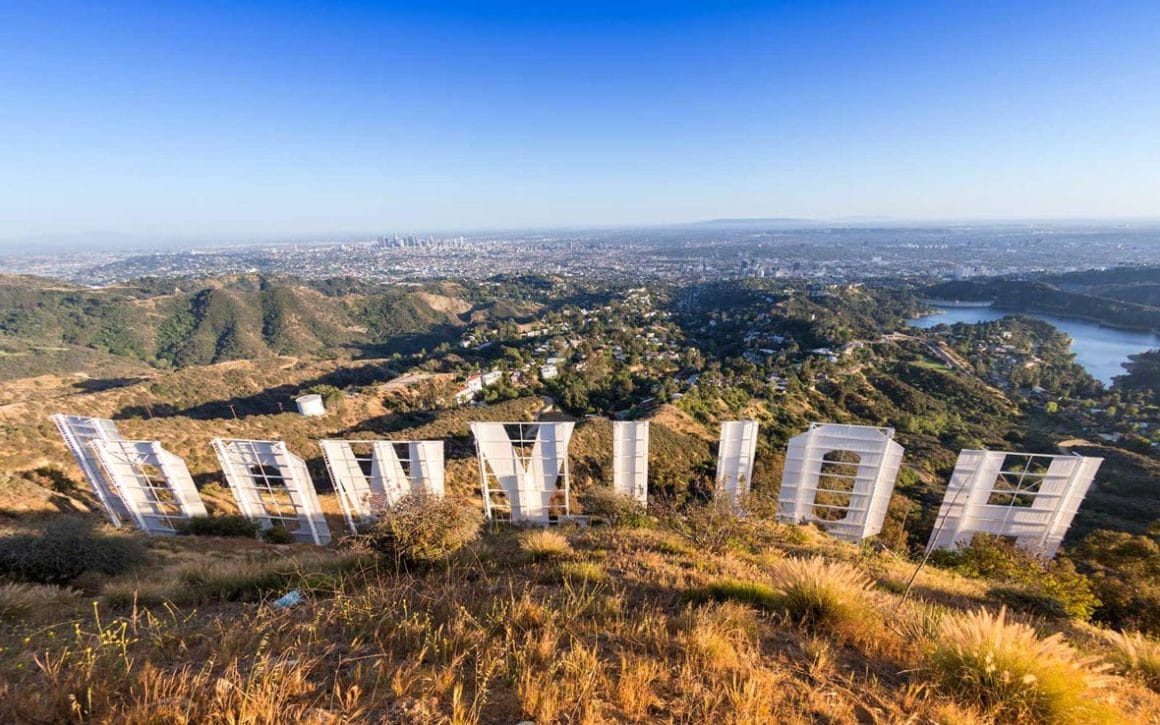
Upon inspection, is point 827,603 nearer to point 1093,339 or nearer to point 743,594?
point 743,594

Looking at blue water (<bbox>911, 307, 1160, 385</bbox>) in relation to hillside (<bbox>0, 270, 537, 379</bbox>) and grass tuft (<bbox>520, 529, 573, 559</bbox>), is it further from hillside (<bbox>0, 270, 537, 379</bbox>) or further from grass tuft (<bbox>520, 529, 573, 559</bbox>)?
hillside (<bbox>0, 270, 537, 379</bbox>)

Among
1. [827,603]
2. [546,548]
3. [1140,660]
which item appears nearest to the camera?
[827,603]

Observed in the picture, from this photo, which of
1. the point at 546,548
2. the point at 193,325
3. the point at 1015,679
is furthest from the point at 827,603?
the point at 193,325

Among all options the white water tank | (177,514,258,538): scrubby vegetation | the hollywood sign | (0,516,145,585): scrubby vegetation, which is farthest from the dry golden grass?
the white water tank

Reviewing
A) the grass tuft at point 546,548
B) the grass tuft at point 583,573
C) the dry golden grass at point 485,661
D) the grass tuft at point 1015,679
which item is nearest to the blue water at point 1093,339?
the grass tuft at point 1015,679

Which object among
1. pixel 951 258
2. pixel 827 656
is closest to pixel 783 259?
pixel 951 258

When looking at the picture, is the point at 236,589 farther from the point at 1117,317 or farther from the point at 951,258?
the point at 951,258
